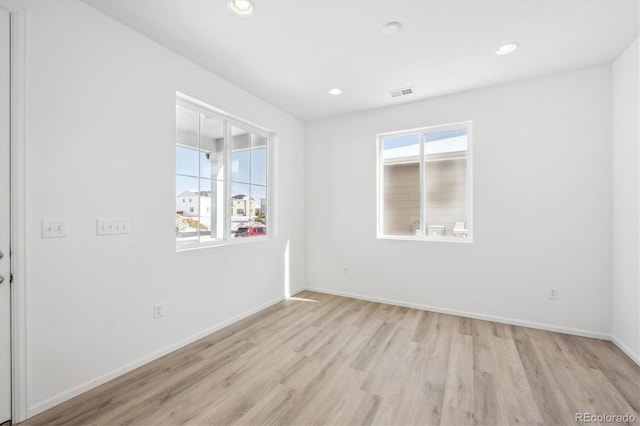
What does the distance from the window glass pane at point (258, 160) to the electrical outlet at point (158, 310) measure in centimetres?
186

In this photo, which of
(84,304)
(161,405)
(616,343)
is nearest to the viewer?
(161,405)

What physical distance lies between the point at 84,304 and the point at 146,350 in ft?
2.26

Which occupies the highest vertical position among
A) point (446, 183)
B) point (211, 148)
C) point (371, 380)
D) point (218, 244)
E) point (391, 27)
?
point (391, 27)

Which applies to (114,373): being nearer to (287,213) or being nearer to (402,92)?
(287,213)

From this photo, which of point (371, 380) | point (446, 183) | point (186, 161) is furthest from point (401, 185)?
point (186, 161)

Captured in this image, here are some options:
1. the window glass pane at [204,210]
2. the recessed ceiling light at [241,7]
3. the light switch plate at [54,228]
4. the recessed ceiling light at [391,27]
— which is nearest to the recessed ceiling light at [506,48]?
the recessed ceiling light at [391,27]

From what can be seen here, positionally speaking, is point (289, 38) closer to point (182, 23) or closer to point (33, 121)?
point (182, 23)

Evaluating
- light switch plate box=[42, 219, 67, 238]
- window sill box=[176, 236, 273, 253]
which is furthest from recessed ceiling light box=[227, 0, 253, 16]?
window sill box=[176, 236, 273, 253]

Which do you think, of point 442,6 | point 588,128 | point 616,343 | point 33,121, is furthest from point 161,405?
point 588,128

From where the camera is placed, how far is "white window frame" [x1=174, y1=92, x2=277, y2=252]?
285 centimetres

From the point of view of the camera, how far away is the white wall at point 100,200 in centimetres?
178

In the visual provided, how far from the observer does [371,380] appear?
6.97 feet

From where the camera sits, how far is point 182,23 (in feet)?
7.22

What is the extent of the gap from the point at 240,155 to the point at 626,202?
4.08m
